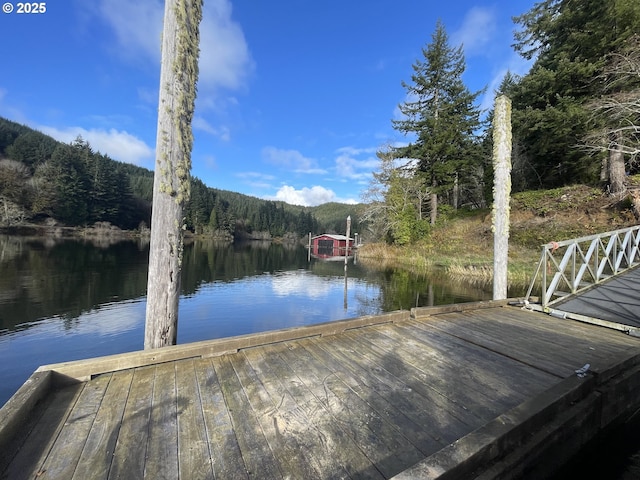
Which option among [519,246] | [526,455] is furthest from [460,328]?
[519,246]

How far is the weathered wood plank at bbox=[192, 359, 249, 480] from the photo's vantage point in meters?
1.53

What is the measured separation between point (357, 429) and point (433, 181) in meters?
24.5

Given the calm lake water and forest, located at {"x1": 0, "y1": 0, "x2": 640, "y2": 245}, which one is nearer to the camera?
the calm lake water

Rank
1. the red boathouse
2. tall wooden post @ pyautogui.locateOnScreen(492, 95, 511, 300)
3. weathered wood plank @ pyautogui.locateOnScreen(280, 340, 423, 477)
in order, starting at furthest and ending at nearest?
the red boathouse, tall wooden post @ pyautogui.locateOnScreen(492, 95, 511, 300), weathered wood plank @ pyautogui.locateOnScreen(280, 340, 423, 477)

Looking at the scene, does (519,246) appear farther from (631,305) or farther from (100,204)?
(100,204)

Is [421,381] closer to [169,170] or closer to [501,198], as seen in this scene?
[169,170]

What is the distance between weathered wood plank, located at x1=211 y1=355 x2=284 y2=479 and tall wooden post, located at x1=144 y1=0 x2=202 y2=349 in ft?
3.00

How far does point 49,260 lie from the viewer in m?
15.9

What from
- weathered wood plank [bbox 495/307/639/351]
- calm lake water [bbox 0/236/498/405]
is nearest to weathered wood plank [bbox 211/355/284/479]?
calm lake water [bbox 0/236/498/405]

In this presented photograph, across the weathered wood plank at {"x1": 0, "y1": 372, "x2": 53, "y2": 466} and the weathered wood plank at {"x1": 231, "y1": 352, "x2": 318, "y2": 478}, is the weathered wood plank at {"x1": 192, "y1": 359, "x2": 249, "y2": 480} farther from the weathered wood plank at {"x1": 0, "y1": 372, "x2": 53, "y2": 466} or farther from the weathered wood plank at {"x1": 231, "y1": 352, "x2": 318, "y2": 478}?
the weathered wood plank at {"x1": 0, "y1": 372, "x2": 53, "y2": 466}

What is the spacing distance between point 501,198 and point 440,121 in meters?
19.8

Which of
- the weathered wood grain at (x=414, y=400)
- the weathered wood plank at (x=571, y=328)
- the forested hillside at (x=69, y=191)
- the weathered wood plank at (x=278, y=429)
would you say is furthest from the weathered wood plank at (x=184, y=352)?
the forested hillside at (x=69, y=191)

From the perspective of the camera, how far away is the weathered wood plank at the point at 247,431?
1533 millimetres

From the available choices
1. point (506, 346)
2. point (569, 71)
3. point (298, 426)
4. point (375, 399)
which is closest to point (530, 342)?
point (506, 346)
